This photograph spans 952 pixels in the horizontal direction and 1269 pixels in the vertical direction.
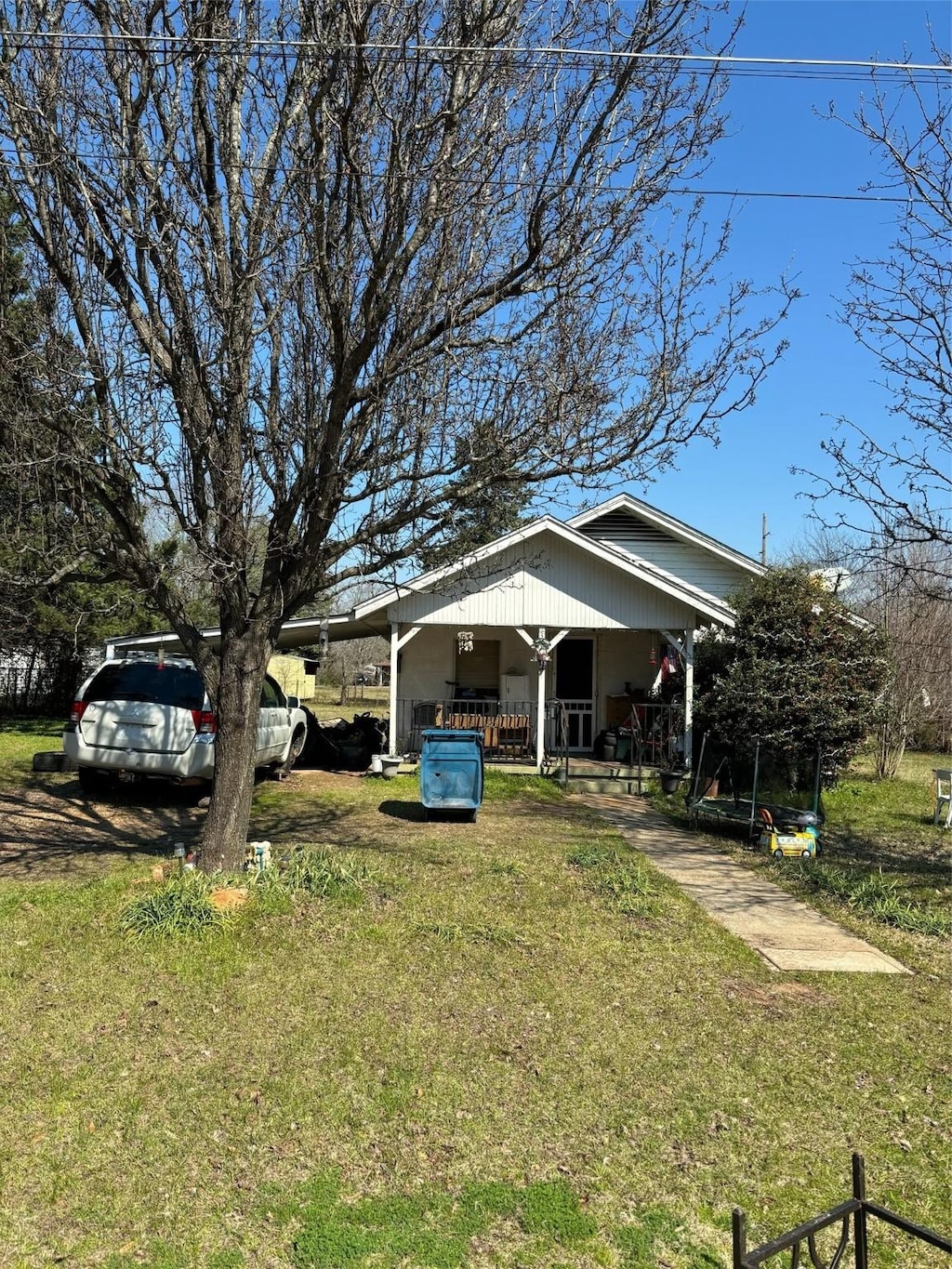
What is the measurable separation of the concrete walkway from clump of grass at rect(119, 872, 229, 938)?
3893 millimetres

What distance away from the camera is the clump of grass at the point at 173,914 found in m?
5.97

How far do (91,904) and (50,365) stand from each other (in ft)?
12.7

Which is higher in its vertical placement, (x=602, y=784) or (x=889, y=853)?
(x=602, y=784)

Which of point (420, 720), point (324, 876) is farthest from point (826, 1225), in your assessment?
point (420, 720)

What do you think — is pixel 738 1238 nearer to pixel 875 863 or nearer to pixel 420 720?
pixel 875 863

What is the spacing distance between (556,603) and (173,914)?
33.5ft

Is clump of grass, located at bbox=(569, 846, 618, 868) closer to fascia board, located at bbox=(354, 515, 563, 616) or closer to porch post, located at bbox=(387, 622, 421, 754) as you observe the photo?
fascia board, located at bbox=(354, 515, 563, 616)

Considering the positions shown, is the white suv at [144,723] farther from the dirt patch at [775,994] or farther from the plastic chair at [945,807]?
the plastic chair at [945,807]

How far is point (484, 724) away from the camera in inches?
631

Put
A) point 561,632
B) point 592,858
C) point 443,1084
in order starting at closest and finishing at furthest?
point 443,1084 → point 592,858 → point 561,632

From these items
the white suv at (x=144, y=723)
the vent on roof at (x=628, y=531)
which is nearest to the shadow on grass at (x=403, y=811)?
the white suv at (x=144, y=723)

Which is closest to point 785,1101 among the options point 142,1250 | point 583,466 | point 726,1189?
point 726,1189

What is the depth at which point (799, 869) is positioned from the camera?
29.6ft

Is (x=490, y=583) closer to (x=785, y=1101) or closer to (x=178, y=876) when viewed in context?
(x=178, y=876)
